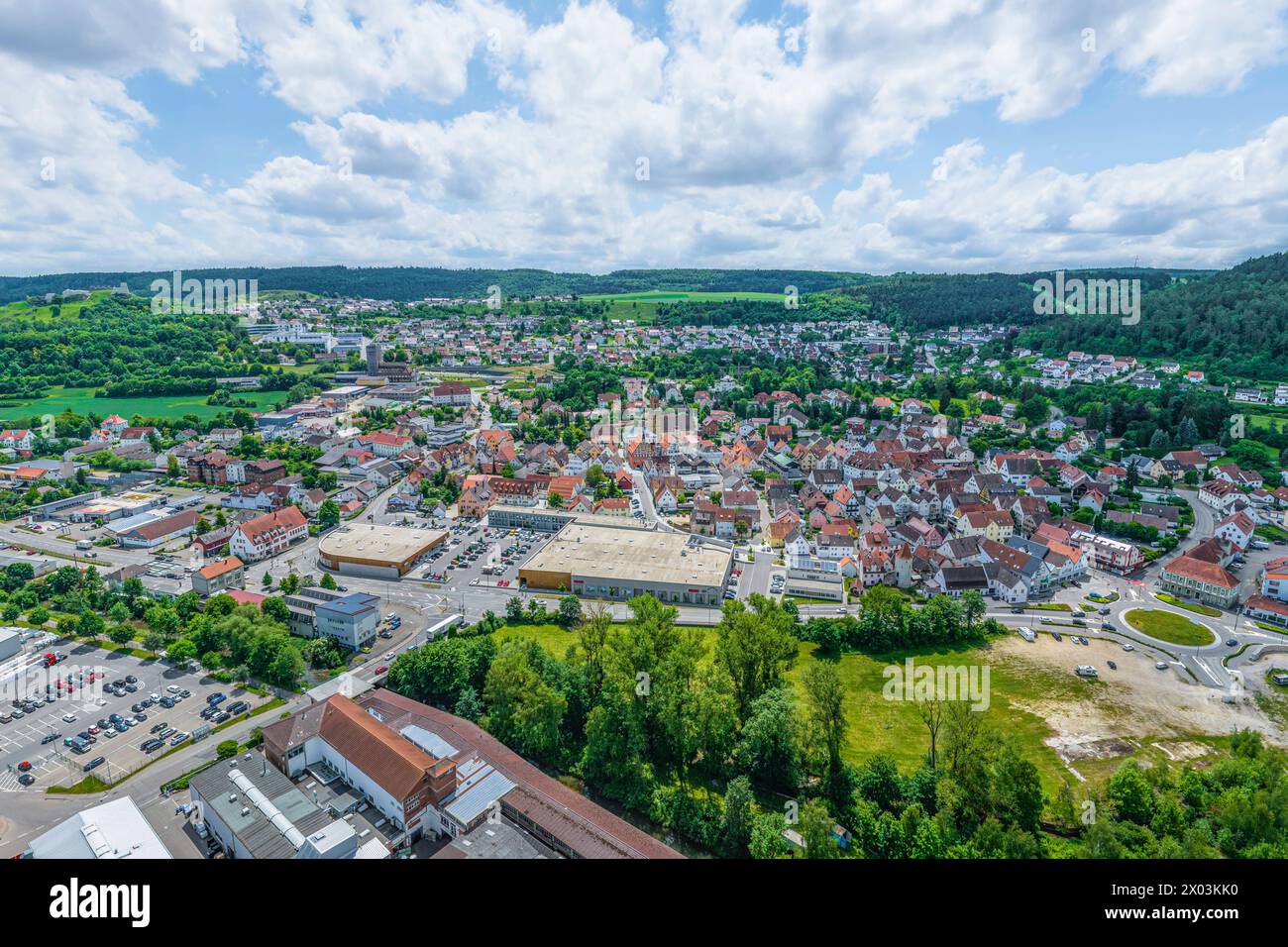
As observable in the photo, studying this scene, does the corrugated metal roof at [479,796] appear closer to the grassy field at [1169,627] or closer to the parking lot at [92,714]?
the parking lot at [92,714]

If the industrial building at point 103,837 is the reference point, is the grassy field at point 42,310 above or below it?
above

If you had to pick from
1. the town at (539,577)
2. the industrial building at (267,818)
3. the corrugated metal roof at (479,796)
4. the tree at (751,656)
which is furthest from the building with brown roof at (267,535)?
the tree at (751,656)

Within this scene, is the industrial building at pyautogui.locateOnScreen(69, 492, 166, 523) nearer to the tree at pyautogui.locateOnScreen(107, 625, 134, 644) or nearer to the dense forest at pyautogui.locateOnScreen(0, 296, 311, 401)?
the tree at pyautogui.locateOnScreen(107, 625, 134, 644)

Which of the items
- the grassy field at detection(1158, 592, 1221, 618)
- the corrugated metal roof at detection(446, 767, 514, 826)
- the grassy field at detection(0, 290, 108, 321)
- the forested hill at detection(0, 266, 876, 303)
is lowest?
the corrugated metal roof at detection(446, 767, 514, 826)

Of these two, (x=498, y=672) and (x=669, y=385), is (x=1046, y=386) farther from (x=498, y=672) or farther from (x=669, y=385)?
(x=498, y=672)

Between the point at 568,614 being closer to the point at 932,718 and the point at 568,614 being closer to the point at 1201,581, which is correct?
the point at 932,718

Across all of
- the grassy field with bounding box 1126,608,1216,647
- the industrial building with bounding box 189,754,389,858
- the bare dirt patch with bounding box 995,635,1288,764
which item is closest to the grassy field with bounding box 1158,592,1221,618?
the grassy field with bounding box 1126,608,1216,647
